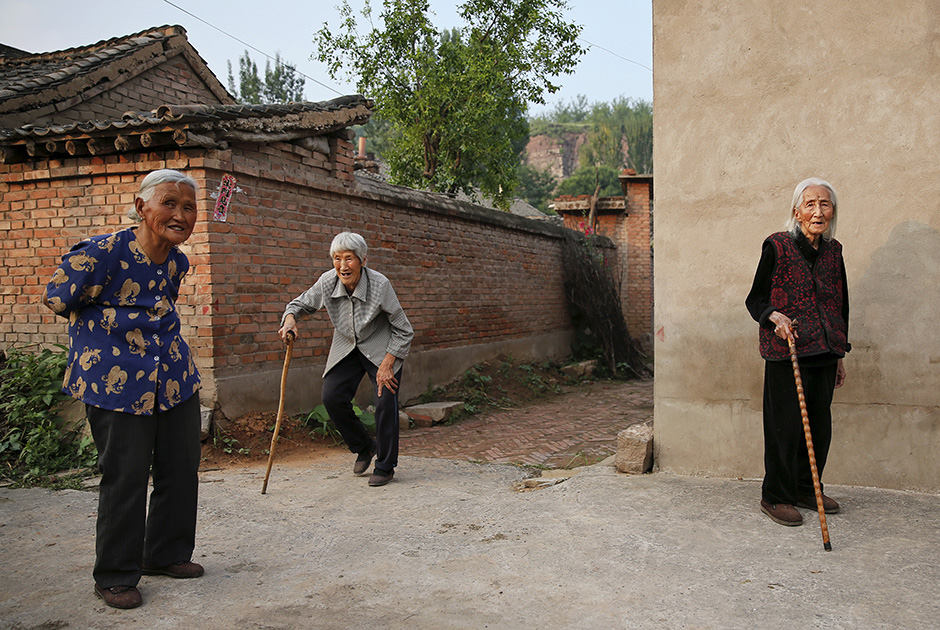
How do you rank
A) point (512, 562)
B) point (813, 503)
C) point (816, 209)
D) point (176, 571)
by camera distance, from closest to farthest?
point (176, 571)
point (512, 562)
point (816, 209)
point (813, 503)

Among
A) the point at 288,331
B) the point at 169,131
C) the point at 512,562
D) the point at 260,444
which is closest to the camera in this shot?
the point at 512,562

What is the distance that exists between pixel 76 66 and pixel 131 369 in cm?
830

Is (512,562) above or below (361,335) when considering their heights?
below

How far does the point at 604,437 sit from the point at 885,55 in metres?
4.36

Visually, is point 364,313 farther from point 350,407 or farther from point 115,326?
point 115,326

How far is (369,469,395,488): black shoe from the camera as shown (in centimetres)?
486

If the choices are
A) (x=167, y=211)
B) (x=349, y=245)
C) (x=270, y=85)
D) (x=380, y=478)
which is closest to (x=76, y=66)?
(x=349, y=245)

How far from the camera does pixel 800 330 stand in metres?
3.57

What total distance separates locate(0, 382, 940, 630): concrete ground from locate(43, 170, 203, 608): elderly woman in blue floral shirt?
277 millimetres

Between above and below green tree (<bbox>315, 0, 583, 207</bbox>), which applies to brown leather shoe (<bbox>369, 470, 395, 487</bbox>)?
below

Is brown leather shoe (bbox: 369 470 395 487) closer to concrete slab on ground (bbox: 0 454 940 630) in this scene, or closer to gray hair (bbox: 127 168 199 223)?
concrete slab on ground (bbox: 0 454 940 630)

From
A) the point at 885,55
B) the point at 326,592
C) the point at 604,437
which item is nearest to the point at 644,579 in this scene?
the point at 326,592

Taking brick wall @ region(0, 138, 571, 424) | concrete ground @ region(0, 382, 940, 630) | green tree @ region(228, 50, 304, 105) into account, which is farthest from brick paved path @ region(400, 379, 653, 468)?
green tree @ region(228, 50, 304, 105)

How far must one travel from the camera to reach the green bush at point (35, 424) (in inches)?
217
